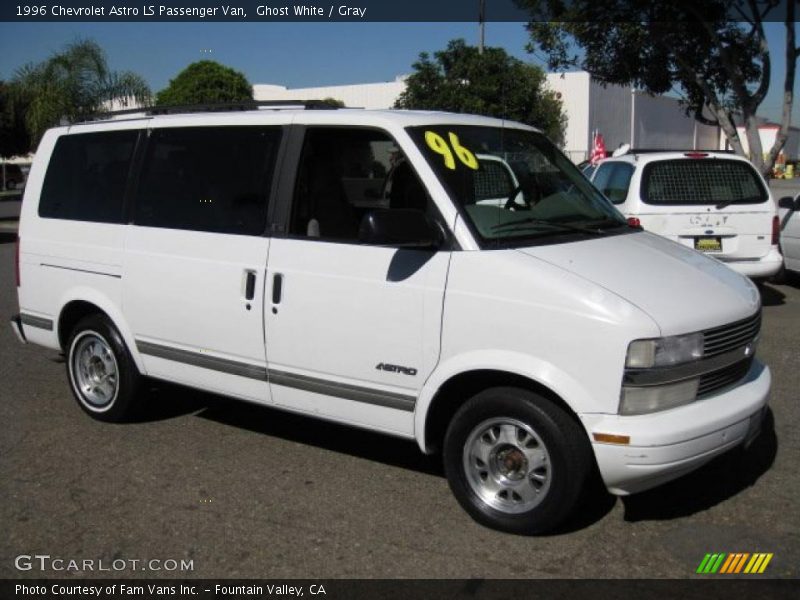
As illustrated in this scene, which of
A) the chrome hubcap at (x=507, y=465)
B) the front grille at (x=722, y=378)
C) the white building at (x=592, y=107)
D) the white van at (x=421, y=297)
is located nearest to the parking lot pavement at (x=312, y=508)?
the chrome hubcap at (x=507, y=465)

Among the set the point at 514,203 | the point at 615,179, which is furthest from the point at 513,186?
the point at 615,179

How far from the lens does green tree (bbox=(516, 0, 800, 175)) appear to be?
498 inches

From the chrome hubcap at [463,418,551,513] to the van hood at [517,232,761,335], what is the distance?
765 mm

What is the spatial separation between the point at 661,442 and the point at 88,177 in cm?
413

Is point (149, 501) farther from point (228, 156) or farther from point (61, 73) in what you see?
point (61, 73)

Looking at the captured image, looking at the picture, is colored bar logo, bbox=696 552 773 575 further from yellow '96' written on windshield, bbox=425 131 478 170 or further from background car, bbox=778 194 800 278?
background car, bbox=778 194 800 278

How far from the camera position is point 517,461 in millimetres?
3865

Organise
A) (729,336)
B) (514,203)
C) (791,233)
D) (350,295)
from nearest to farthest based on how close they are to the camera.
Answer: (729,336)
(350,295)
(514,203)
(791,233)

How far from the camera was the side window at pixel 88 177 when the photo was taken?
5.38m

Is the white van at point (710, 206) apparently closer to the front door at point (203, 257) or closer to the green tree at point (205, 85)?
the front door at point (203, 257)

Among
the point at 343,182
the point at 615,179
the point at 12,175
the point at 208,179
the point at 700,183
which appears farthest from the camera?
the point at 12,175

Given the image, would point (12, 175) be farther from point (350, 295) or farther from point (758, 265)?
point (350, 295)
